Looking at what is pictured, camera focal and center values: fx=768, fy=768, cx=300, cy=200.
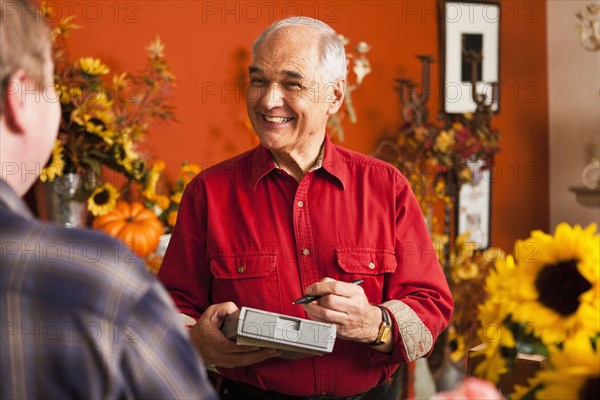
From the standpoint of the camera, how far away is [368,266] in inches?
66.5

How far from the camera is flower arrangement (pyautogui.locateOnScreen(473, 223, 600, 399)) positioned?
0.75 meters

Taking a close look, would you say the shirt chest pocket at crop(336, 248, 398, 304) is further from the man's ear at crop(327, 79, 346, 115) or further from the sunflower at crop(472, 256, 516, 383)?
the sunflower at crop(472, 256, 516, 383)

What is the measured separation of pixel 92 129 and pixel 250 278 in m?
1.11

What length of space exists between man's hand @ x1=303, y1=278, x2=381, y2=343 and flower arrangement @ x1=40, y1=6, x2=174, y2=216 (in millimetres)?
1284

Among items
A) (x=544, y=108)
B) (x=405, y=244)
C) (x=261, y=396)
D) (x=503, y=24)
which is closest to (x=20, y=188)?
(x=261, y=396)

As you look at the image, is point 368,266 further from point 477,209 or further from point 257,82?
point 477,209

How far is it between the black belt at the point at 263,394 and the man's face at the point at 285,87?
534mm

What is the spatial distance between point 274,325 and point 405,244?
0.45 metres

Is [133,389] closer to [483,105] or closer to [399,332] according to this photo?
[399,332]

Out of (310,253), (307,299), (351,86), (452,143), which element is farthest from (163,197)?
(452,143)

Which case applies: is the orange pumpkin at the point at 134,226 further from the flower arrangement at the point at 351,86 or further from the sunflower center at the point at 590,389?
the sunflower center at the point at 590,389

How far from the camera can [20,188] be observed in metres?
0.82

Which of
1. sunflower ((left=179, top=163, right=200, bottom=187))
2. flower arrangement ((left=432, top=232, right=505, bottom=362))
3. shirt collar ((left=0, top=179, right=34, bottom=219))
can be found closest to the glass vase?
sunflower ((left=179, top=163, right=200, bottom=187))

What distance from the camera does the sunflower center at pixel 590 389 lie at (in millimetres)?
732
